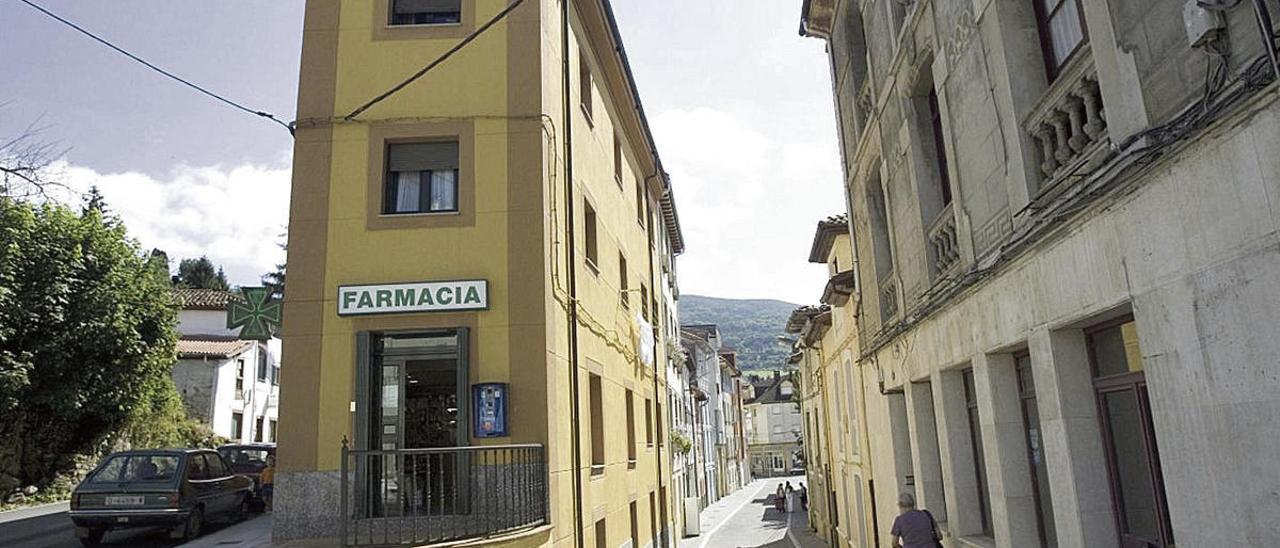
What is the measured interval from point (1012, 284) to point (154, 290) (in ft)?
82.9

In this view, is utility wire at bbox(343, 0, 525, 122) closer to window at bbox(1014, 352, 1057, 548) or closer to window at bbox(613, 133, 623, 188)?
window at bbox(613, 133, 623, 188)

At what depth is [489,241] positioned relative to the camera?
Result: 32.2 feet

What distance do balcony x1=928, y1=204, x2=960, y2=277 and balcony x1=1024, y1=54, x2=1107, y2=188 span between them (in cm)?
236

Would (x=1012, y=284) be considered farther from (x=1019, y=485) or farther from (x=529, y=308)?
(x=529, y=308)

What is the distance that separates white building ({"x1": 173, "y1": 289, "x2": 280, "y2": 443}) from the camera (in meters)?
34.3

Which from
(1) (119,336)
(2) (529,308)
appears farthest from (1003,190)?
(1) (119,336)

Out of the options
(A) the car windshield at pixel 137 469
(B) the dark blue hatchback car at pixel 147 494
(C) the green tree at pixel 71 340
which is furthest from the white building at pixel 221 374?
(A) the car windshield at pixel 137 469

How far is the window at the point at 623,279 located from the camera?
53.9ft

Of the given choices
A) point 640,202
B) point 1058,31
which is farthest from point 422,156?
point 640,202

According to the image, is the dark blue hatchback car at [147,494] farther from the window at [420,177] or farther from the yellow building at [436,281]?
the window at [420,177]

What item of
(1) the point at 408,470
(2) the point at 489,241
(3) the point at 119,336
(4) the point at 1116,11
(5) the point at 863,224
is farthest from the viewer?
(3) the point at 119,336

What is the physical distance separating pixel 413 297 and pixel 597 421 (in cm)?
431

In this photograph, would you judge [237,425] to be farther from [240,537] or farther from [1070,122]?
[1070,122]

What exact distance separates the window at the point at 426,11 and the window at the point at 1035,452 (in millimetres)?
8264
